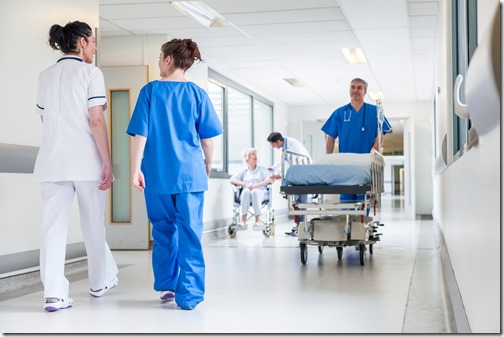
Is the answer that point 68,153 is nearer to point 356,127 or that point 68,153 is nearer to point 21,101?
point 21,101

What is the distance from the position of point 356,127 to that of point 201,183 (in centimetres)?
270

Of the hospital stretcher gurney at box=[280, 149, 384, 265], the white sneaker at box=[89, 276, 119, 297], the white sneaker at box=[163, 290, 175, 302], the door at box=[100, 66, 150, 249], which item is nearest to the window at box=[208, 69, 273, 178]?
the door at box=[100, 66, 150, 249]

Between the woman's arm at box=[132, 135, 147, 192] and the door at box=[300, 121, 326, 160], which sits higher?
the door at box=[300, 121, 326, 160]

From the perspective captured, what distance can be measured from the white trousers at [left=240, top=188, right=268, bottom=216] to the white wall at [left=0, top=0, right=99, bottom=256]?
175 inches

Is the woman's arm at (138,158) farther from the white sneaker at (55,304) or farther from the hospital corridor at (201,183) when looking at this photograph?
the white sneaker at (55,304)

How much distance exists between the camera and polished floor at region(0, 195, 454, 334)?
9.87 ft

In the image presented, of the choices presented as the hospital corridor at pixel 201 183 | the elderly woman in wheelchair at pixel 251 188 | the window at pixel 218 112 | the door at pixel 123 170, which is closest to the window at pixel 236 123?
the window at pixel 218 112

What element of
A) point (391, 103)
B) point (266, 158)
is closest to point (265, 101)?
point (266, 158)

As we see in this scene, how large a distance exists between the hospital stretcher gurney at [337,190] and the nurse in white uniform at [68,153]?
1878 mm

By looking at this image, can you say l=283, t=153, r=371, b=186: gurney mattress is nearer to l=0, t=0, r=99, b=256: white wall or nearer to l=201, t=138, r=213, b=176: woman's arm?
l=201, t=138, r=213, b=176: woman's arm

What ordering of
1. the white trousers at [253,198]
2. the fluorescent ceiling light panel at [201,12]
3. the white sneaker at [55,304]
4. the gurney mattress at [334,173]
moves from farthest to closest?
the white trousers at [253,198], the fluorescent ceiling light panel at [201,12], the gurney mattress at [334,173], the white sneaker at [55,304]

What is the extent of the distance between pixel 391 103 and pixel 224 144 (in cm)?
514

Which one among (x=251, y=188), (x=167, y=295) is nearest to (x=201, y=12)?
(x=251, y=188)

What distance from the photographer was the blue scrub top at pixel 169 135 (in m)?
3.45
